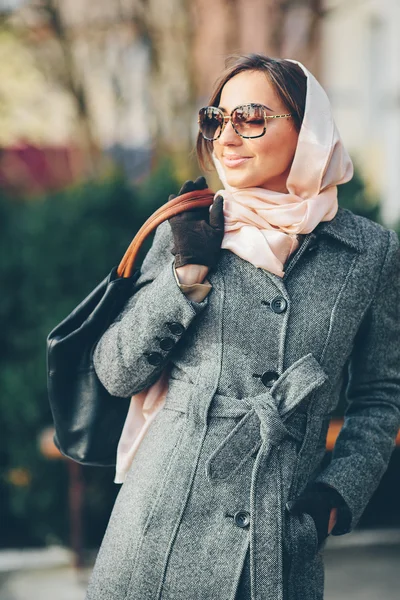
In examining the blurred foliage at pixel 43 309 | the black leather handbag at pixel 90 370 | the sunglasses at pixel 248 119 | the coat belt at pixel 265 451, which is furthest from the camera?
the blurred foliage at pixel 43 309

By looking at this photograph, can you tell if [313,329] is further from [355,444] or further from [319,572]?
[319,572]

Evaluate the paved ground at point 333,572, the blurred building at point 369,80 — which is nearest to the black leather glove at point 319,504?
the paved ground at point 333,572

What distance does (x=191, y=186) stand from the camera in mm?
2230

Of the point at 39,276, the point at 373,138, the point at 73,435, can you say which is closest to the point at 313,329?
the point at 73,435

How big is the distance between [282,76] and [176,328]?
0.68 m

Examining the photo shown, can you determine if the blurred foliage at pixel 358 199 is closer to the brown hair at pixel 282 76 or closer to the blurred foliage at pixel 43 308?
the blurred foliage at pixel 43 308

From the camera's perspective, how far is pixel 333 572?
183 inches

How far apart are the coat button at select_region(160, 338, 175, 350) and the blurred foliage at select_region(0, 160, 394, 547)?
2.68 m

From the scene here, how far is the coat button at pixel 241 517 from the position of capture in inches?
79.4

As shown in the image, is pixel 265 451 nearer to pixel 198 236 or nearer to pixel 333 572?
pixel 198 236

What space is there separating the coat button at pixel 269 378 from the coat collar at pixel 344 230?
39 centimetres

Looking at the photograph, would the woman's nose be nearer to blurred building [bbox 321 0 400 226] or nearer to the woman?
the woman

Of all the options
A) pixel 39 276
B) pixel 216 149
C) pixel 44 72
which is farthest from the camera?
pixel 44 72

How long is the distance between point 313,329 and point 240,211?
352mm
